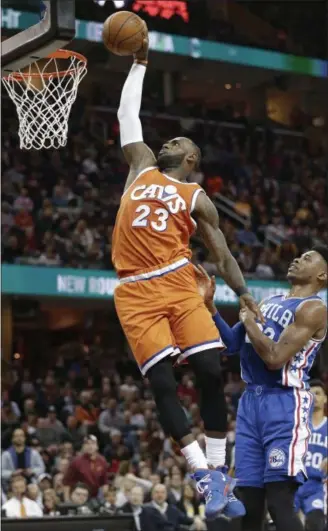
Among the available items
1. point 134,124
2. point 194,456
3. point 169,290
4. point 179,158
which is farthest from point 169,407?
point 134,124

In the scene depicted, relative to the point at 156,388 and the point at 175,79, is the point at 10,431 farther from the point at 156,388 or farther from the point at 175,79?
the point at 175,79

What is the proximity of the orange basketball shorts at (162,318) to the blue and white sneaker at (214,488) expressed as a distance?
79 cm

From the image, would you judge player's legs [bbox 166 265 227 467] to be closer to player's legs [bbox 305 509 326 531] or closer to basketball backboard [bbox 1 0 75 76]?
basketball backboard [bbox 1 0 75 76]

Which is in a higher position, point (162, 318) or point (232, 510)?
point (162, 318)

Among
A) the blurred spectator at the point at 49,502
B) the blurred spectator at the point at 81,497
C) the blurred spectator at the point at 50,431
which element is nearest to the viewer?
the blurred spectator at the point at 81,497

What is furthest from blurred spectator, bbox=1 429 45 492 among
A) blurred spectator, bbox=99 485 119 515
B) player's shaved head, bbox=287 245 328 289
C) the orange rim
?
player's shaved head, bbox=287 245 328 289

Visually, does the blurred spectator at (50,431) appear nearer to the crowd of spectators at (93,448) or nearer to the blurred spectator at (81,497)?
the crowd of spectators at (93,448)

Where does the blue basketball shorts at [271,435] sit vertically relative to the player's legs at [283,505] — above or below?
above

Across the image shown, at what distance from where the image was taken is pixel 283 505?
873 cm

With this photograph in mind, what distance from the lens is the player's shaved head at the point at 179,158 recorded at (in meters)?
8.67

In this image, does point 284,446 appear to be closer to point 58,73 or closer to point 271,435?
point 271,435

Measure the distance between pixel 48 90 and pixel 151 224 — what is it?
2.24 metres

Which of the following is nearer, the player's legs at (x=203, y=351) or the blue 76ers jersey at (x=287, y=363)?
the player's legs at (x=203, y=351)

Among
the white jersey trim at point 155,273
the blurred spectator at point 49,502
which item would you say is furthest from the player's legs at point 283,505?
the blurred spectator at point 49,502
